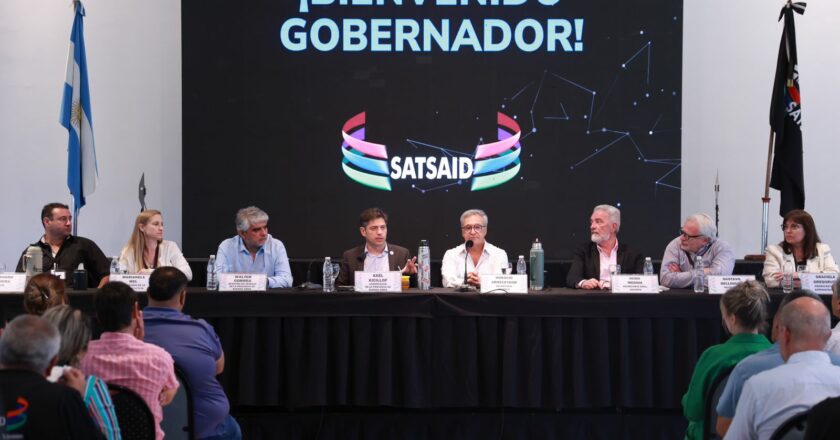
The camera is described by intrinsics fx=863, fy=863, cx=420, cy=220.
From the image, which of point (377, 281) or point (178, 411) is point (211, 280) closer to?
point (377, 281)

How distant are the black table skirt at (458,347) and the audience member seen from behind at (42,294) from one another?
807mm

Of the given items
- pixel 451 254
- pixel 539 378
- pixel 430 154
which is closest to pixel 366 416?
pixel 539 378

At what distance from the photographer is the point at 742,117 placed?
6.86m

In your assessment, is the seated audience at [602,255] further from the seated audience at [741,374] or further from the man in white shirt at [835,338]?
the seated audience at [741,374]

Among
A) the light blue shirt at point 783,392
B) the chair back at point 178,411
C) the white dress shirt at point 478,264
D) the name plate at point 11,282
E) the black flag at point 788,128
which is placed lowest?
the chair back at point 178,411

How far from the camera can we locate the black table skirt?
386 cm

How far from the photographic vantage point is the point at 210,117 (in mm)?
6242

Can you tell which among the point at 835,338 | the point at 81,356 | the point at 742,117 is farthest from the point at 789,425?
the point at 742,117

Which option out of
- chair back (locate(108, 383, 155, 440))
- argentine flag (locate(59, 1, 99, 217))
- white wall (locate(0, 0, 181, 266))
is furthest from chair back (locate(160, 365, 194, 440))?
white wall (locate(0, 0, 181, 266))

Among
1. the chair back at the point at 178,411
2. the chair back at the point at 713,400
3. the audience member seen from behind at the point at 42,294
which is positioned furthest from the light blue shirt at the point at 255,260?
the chair back at the point at 713,400

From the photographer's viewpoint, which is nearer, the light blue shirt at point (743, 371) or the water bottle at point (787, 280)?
the light blue shirt at point (743, 371)

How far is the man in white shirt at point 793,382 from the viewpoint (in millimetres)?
2098

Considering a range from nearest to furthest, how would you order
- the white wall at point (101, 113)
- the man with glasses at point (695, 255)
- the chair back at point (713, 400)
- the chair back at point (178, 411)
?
the chair back at point (713, 400), the chair back at point (178, 411), the man with glasses at point (695, 255), the white wall at point (101, 113)

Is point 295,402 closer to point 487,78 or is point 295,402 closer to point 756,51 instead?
point 487,78
